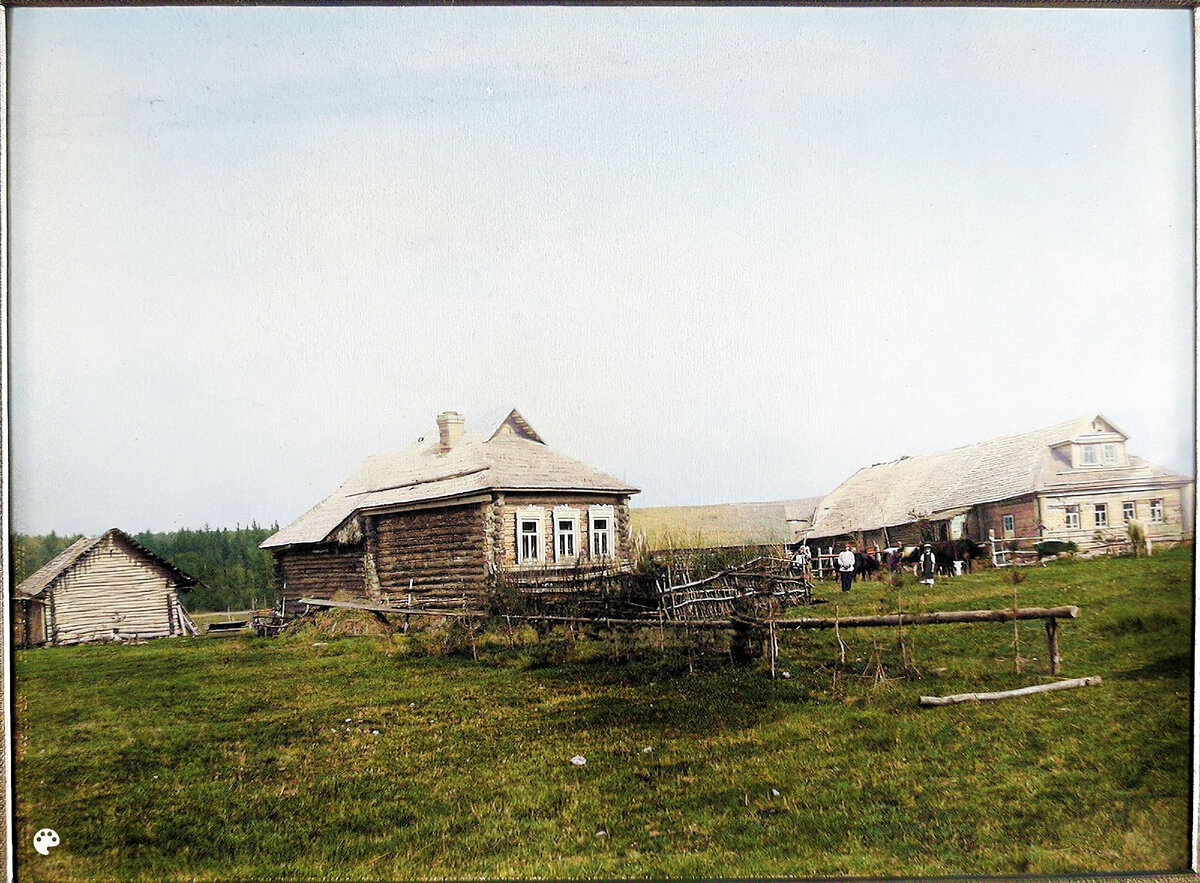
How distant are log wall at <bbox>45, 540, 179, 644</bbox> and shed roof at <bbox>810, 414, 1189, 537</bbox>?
3000 millimetres

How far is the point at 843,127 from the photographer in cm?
411

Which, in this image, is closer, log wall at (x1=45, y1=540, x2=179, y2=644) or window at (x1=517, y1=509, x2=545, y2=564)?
log wall at (x1=45, y1=540, x2=179, y2=644)

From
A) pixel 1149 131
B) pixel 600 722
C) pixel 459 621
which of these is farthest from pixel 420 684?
pixel 1149 131

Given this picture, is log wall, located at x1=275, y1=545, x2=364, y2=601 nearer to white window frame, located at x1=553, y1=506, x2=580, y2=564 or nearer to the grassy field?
the grassy field

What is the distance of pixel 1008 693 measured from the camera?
402cm

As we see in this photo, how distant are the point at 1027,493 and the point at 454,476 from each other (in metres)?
2.56

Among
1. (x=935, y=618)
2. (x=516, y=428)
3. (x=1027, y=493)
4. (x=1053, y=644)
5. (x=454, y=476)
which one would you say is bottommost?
(x=1053, y=644)

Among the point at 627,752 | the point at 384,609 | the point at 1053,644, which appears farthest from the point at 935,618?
the point at 384,609

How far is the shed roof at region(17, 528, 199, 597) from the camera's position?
13.1 feet

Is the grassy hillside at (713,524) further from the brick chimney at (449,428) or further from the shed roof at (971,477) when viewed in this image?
the brick chimney at (449,428)

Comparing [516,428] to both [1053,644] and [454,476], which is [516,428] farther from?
[1053,644]

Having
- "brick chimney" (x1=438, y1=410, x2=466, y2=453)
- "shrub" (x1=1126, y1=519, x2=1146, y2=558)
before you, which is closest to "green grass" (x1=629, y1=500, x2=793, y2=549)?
"brick chimney" (x1=438, y1=410, x2=466, y2=453)

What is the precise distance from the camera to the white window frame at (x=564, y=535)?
4.17 meters

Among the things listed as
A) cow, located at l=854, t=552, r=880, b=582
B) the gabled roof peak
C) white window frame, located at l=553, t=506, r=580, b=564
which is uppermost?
the gabled roof peak
